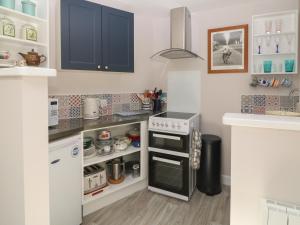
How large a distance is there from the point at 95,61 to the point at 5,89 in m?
1.41

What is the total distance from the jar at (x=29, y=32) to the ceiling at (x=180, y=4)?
1.19 meters

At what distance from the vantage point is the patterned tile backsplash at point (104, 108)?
2355 millimetres

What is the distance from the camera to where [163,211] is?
2.24 m

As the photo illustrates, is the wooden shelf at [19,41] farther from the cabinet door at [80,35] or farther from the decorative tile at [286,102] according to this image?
the decorative tile at [286,102]

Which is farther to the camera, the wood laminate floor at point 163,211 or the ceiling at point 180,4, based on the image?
the ceiling at point 180,4

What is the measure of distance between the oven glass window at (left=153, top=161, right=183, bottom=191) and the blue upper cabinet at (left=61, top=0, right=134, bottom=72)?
1193mm

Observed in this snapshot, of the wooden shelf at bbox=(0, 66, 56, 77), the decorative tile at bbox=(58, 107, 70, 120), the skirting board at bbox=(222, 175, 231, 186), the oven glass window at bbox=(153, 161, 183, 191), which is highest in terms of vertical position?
the wooden shelf at bbox=(0, 66, 56, 77)

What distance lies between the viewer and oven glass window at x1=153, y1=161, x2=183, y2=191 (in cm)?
243

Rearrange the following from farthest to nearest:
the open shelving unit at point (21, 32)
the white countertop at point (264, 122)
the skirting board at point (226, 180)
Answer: the skirting board at point (226, 180), the open shelving unit at point (21, 32), the white countertop at point (264, 122)

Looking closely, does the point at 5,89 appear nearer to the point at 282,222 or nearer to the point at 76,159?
the point at 76,159

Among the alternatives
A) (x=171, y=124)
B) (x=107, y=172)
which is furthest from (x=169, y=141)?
(x=107, y=172)

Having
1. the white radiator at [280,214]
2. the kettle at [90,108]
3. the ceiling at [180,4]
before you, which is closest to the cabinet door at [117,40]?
the ceiling at [180,4]

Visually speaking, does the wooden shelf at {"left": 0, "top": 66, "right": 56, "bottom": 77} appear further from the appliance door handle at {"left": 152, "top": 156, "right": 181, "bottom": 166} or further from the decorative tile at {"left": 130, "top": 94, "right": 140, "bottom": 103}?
the decorative tile at {"left": 130, "top": 94, "right": 140, "bottom": 103}

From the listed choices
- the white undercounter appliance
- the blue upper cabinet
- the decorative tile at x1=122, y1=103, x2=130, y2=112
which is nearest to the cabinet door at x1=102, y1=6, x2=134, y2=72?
the blue upper cabinet
